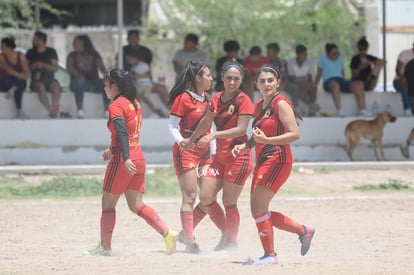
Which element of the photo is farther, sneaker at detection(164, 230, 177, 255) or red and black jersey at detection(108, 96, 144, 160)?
sneaker at detection(164, 230, 177, 255)

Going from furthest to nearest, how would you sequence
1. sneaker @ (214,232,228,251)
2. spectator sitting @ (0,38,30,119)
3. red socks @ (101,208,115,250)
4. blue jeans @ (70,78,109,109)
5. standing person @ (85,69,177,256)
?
blue jeans @ (70,78,109,109), spectator sitting @ (0,38,30,119), sneaker @ (214,232,228,251), red socks @ (101,208,115,250), standing person @ (85,69,177,256)

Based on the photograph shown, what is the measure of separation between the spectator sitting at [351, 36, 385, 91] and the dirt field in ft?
11.7

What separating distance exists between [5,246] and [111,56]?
20.6 m

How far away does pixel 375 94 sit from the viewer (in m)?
17.7

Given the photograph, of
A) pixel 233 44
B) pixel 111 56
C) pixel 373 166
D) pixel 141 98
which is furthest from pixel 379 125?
pixel 111 56

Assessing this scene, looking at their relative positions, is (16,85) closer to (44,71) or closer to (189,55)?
(44,71)

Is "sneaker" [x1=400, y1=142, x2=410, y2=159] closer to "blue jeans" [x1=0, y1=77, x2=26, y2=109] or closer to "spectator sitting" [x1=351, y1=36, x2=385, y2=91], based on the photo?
"spectator sitting" [x1=351, y1=36, x2=385, y2=91]

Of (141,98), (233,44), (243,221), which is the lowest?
(243,221)

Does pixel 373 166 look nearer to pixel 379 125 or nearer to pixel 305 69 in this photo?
pixel 379 125

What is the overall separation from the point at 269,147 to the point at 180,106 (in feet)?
4.31

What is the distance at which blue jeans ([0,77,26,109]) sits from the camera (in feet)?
52.9

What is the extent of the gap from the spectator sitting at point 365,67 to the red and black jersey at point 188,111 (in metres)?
9.87

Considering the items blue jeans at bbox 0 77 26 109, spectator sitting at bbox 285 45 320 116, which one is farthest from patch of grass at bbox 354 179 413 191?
blue jeans at bbox 0 77 26 109

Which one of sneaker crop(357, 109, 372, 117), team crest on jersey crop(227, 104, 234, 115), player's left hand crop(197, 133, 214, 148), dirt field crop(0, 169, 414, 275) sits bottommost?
dirt field crop(0, 169, 414, 275)
